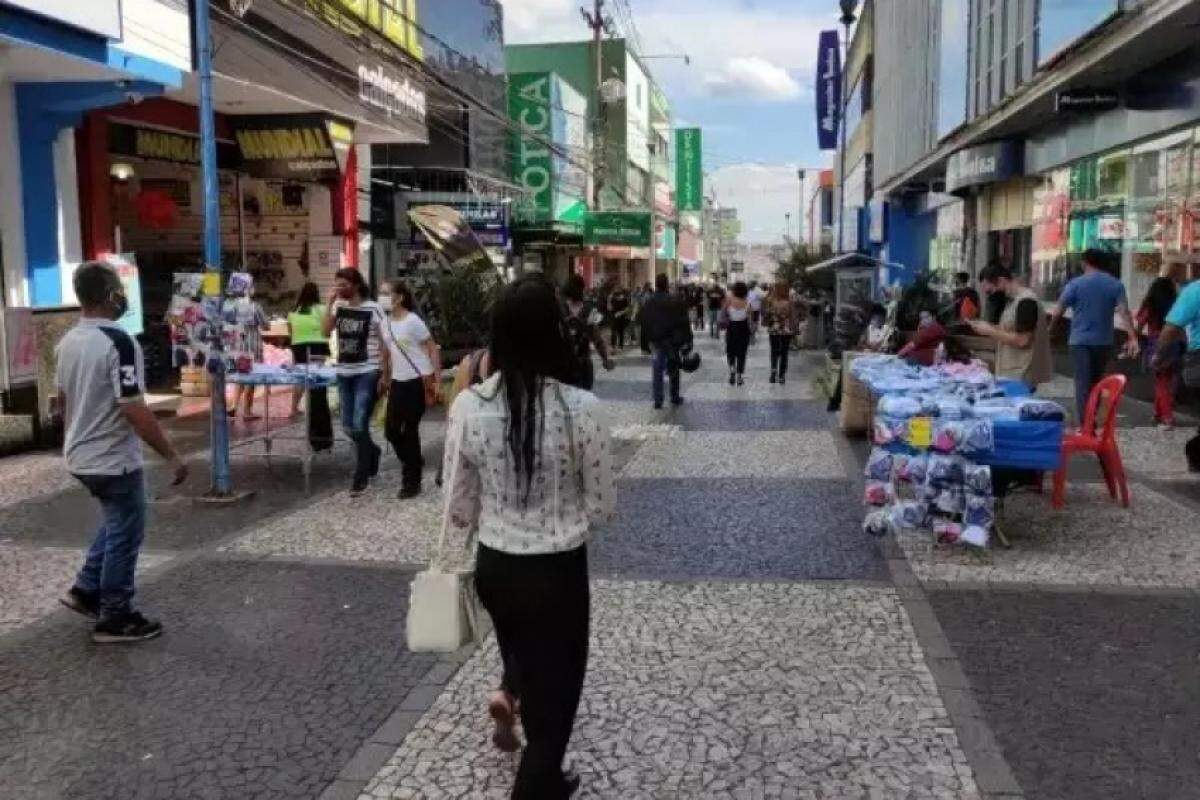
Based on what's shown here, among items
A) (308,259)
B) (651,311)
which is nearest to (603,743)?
(651,311)

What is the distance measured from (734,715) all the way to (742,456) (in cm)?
614

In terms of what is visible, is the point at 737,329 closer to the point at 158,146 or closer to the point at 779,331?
the point at 779,331

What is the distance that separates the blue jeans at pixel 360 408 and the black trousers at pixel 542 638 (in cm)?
572

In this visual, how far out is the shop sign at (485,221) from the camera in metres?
22.5

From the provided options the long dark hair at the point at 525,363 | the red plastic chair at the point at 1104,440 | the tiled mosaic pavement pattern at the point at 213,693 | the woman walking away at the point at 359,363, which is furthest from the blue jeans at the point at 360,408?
the long dark hair at the point at 525,363

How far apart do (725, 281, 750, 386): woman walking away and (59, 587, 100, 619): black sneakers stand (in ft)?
39.7

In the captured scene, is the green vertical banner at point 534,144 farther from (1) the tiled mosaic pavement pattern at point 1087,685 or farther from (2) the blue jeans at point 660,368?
(1) the tiled mosaic pavement pattern at point 1087,685

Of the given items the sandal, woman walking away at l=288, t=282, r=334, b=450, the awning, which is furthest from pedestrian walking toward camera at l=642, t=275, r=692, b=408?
→ the sandal

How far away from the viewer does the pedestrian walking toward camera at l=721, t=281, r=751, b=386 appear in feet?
54.4

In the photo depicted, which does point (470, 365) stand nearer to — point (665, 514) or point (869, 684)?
point (869, 684)

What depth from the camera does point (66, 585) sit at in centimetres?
621

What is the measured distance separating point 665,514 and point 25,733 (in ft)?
14.9

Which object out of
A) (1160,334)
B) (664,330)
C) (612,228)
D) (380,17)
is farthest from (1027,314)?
(612,228)

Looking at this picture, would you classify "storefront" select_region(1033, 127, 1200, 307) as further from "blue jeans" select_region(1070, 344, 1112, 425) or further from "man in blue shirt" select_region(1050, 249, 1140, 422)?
"blue jeans" select_region(1070, 344, 1112, 425)
